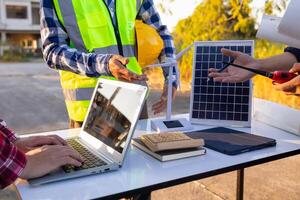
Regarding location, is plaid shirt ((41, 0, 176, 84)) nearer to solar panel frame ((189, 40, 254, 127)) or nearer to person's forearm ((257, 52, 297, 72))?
solar panel frame ((189, 40, 254, 127))

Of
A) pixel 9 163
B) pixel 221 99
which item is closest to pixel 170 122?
pixel 221 99

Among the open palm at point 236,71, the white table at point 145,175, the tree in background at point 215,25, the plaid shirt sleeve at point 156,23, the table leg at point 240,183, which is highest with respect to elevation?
the tree in background at point 215,25

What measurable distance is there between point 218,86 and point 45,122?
4138mm

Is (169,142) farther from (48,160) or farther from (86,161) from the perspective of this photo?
(48,160)

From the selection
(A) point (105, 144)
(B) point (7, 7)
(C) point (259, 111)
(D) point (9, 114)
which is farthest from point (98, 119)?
(B) point (7, 7)

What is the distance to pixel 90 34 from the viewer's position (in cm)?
164

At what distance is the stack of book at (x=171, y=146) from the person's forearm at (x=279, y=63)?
1.93ft

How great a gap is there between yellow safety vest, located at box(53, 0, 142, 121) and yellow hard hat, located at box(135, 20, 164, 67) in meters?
0.04

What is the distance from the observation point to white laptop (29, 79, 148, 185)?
44.3 inches

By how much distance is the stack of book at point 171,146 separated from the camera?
1237 millimetres

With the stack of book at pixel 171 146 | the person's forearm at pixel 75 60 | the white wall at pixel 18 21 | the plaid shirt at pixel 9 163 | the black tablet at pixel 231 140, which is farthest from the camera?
the white wall at pixel 18 21

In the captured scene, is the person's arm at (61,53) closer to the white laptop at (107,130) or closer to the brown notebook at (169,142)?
the white laptop at (107,130)

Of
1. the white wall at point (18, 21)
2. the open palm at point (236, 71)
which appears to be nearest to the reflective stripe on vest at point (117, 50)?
the open palm at point (236, 71)

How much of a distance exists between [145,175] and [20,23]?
31.1 m
